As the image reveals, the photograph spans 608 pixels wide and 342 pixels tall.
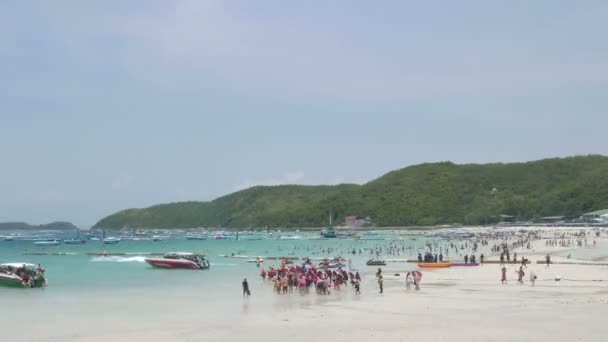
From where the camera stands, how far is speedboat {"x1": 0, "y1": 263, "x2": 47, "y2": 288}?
3909 cm

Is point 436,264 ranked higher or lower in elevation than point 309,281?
higher

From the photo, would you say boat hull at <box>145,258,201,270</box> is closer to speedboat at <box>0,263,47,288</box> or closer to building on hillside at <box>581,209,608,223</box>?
speedboat at <box>0,263,47,288</box>

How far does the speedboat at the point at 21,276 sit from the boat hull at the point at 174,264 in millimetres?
14711

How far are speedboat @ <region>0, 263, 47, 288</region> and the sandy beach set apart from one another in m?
9.87

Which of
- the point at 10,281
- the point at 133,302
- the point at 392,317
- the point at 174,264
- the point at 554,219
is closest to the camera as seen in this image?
the point at 392,317

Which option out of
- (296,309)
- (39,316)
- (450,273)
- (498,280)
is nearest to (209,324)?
(296,309)

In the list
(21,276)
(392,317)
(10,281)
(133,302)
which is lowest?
(133,302)

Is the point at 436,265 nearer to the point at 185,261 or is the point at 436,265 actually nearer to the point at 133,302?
the point at 185,261

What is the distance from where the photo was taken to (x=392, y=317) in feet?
79.0

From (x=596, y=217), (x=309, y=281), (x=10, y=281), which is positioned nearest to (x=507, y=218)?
(x=596, y=217)

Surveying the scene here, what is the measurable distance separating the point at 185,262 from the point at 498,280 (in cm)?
2547

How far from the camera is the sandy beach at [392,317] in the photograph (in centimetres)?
2009

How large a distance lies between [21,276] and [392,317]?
2428 centimetres

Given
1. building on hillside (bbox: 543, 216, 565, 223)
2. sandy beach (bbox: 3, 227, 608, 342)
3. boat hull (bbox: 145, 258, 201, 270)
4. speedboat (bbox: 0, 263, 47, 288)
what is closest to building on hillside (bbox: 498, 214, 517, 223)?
building on hillside (bbox: 543, 216, 565, 223)
